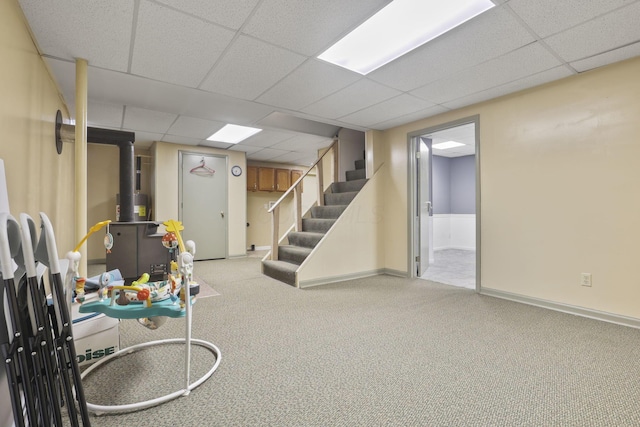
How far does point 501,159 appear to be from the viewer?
3354 mm

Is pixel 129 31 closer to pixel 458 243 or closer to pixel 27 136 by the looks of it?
pixel 27 136

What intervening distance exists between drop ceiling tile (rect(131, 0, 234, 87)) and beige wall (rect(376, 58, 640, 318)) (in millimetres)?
2944

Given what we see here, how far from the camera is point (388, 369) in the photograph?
182 centimetres

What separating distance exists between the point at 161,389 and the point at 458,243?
23.9 feet

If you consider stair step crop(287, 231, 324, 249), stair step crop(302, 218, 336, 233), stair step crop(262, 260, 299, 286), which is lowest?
stair step crop(262, 260, 299, 286)

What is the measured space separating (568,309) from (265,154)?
18.5ft

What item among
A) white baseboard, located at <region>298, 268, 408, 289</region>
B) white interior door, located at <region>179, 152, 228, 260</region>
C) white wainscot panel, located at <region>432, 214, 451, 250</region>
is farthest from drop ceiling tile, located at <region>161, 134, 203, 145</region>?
white wainscot panel, located at <region>432, 214, 451, 250</region>

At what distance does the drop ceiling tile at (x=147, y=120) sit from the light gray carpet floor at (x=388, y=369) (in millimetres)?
2606

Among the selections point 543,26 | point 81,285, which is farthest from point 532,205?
point 81,285

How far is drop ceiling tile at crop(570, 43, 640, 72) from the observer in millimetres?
2316

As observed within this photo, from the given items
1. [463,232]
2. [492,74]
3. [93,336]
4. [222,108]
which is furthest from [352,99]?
[463,232]

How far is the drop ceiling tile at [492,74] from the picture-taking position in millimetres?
2416

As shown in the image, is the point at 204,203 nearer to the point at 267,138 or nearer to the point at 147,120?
the point at 267,138

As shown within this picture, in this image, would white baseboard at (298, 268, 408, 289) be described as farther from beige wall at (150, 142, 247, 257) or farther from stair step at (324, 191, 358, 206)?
beige wall at (150, 142, 247, 257)
